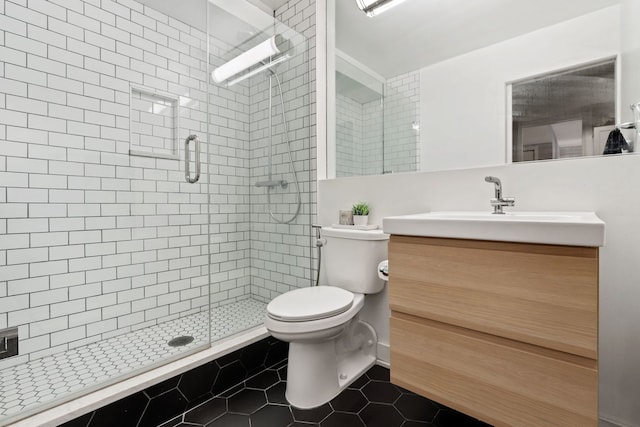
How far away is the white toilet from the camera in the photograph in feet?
4.40

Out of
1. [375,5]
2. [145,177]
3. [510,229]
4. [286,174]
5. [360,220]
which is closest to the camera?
[510,229]

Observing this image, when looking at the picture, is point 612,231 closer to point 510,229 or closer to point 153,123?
point 510,229

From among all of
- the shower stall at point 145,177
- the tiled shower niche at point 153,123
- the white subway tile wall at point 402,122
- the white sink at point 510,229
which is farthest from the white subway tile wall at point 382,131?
the tiled shower niche at point 153,123

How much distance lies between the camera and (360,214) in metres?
1.79

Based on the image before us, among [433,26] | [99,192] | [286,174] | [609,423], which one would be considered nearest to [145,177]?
[99,192]

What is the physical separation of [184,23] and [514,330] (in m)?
2.65

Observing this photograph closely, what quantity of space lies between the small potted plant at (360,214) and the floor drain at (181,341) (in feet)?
3.91

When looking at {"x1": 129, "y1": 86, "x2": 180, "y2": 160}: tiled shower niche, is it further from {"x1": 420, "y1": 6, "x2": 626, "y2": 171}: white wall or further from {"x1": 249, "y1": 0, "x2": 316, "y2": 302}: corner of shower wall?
{"x1": 420, "y1": 6, "x2": 626, "y2": 171}: white wall

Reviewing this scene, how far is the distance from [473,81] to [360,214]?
0.92 metres

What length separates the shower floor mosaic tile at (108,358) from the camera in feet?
4.24

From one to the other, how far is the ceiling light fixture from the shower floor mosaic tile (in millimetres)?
2082

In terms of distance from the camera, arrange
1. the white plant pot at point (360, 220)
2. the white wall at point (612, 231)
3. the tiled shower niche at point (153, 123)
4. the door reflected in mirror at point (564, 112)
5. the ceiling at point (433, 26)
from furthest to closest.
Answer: the tiled shower niche at point (153, 123), the white plant pot at point (360, 220), the ceiling at point (433, 26), the door reflected in mirror at point (564, 112), the white wall at point (612, 231)

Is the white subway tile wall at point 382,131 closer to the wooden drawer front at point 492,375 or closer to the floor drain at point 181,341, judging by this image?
the wooden drawer front at point 492,375

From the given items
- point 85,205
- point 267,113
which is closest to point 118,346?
point 85,205
